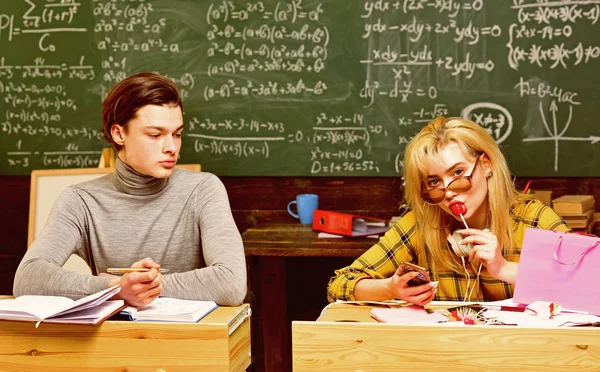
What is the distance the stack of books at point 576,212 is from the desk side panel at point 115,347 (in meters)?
1.95

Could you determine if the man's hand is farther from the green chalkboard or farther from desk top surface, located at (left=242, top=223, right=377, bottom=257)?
the green chalkboard

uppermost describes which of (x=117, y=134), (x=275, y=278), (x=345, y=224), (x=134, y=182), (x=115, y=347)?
(x=117, y=134)

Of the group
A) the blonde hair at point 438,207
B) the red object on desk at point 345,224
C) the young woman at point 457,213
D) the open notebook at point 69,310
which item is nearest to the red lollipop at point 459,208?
the young woman at point 457,213

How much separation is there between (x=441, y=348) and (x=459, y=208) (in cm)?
61

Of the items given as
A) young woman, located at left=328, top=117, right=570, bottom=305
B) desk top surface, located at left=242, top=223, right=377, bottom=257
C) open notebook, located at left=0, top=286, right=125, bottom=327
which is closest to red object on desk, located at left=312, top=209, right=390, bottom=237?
desk top surface, located at left=242, top=223, right=377, bottom=257

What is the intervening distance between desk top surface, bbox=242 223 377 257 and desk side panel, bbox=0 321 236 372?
140 centimetres

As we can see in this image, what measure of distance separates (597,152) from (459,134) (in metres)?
1.56

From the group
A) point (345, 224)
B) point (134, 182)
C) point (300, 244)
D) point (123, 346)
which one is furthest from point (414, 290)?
point (345, 224)

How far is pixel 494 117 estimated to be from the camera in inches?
136

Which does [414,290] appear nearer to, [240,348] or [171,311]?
[240,348]

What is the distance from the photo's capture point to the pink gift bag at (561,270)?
168 cm

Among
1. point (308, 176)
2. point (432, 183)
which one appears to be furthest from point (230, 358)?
point (308, 176)

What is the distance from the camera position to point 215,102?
3.67 m

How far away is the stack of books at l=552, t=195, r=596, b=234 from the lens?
305cm
